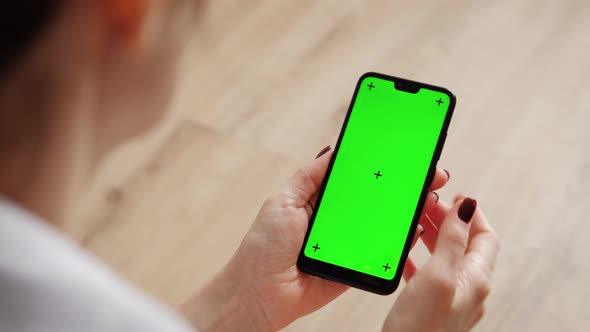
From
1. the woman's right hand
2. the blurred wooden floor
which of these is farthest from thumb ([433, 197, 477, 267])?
the blurred wooden floor

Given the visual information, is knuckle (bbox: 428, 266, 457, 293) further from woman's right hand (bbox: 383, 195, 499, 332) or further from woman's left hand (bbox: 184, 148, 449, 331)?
woman's left hand (bbox: 184, 148, 449, 331)

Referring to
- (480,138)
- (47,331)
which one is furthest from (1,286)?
(480,138)

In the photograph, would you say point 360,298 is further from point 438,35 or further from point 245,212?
point 438,35

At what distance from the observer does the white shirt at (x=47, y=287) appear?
0.40 m

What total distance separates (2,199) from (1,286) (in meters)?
0.05

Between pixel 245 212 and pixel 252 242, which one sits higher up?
pixel 252 242

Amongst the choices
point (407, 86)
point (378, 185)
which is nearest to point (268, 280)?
point (378, 185)

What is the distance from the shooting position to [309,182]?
917 mm

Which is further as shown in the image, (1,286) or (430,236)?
(430,236)

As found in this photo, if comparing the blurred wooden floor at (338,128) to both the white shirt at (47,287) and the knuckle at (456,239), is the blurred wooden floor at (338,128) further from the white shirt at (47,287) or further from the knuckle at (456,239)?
the white shirt at (47,287)

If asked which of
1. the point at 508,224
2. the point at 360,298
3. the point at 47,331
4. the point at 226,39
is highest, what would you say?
the point at 47,331

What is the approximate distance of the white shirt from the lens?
1.30 feet

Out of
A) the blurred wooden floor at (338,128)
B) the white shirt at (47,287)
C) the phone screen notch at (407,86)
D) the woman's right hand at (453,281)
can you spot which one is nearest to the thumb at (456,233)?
the woman's right hand at (453,281)

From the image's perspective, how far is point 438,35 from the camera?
51.0 inches
